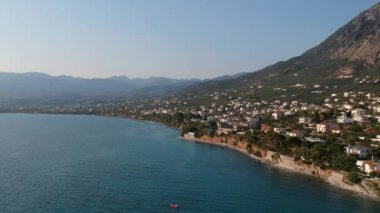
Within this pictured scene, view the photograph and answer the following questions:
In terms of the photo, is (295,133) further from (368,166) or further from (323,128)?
(368,166)

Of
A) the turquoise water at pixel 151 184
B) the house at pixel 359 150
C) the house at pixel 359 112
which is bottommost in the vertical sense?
the turquoise water at pixel 151 184

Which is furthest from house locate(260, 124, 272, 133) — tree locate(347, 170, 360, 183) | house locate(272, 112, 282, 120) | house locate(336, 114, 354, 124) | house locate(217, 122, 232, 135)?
tree locate(347, 170, 360, 183)

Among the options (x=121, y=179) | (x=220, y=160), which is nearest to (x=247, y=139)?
(x=220, y=160)

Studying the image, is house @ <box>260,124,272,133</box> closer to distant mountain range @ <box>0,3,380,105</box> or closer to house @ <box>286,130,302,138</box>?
house @ <box>286,130,302,138</box>

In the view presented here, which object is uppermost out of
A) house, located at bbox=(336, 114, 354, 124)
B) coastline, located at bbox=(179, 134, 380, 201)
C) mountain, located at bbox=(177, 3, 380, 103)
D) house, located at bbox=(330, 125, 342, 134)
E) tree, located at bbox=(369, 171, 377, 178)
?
mountain, located at bbox=(177, 3, 380, 103)

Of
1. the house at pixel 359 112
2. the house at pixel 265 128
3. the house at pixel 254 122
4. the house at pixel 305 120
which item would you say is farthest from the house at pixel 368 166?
the house at pixel 254 122

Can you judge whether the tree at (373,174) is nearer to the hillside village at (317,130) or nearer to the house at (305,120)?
the hillside village at (317,130)

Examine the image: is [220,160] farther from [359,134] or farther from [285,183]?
[359,134]
